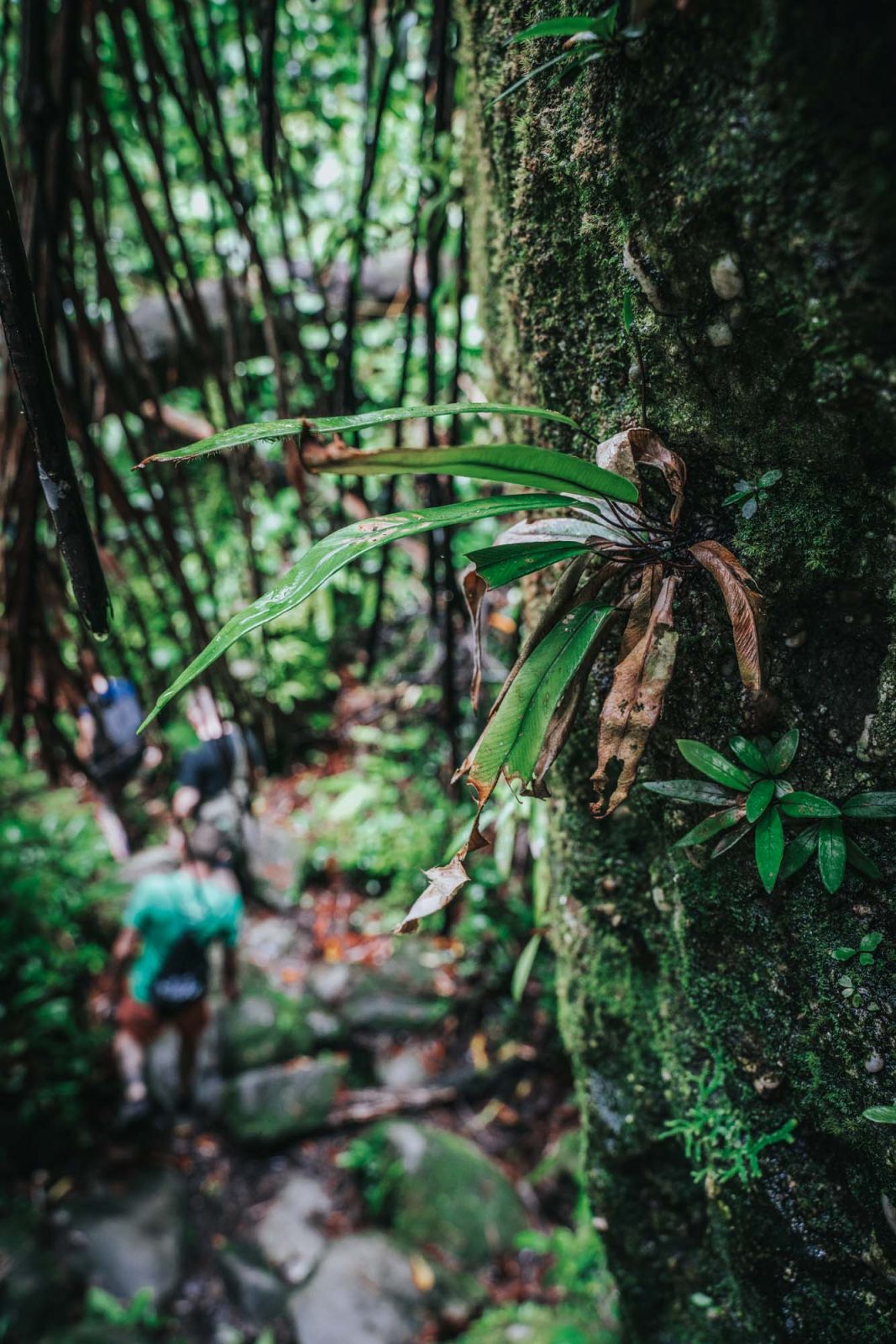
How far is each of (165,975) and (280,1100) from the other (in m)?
0.82

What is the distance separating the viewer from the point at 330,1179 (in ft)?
10.7

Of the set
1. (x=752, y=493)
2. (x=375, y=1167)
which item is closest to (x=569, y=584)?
(x=752, y=493)

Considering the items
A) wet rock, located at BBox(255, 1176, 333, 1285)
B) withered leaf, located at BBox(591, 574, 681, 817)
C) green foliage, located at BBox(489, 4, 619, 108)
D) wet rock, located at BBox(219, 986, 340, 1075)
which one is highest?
green foliage, located at BBox(489, 4, 619, 108)

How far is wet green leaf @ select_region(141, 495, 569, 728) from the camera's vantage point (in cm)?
56

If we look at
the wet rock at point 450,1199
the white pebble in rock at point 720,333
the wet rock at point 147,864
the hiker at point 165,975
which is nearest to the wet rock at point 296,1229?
the wet rock at point 450,1199

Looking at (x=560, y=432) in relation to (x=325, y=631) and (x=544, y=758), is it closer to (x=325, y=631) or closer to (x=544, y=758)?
(x=544, y=758)

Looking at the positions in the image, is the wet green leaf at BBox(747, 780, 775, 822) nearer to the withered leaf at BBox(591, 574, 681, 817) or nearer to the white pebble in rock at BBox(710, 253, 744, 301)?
the withered leaf at BBox(591, 574, 681, 817)

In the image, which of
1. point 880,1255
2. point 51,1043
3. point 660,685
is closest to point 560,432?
point 660,685

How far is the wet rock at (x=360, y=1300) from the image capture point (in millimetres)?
2537

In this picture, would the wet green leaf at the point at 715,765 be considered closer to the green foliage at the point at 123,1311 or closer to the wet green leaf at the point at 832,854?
the wet green leaf at the point at 832,854

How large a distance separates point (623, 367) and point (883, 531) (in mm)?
311

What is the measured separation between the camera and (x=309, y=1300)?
267 centimetres

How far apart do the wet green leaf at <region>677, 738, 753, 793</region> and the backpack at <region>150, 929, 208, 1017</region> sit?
325 cm

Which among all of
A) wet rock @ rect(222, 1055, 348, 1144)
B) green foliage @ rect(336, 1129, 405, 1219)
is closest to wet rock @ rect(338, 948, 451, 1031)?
wet rock @ rect(222, 1055, 348, 1144)
